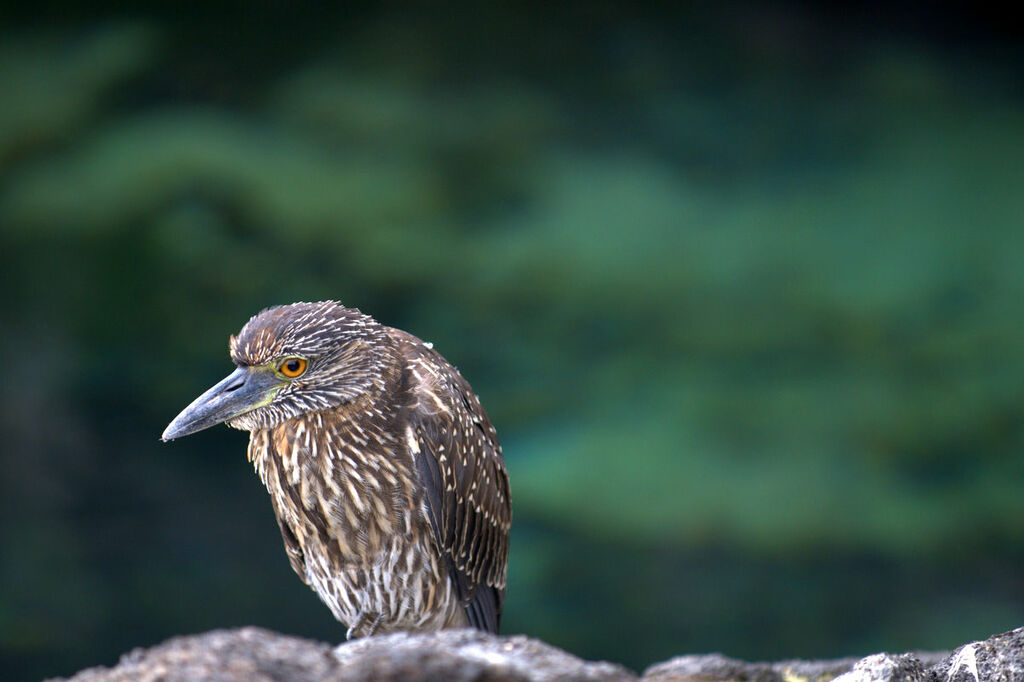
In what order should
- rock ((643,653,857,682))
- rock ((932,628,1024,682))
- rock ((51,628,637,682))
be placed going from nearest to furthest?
rock ((51,628,637,682)), rock ((932,628,1024,682)), rock ((643,653,857,682))

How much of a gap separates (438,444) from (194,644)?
1.23m

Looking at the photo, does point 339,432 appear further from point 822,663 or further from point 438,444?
point 822,663

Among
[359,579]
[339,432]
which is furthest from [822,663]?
[339,432]

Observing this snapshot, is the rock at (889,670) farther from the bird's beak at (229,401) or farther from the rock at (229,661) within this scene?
the bird's beak at (229,401)

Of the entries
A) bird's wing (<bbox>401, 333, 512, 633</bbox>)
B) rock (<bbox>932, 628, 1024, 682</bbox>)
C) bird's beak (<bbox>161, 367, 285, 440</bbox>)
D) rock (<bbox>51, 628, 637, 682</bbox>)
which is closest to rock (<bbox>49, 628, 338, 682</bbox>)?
rock (<bbox>51, 628, 637, 682</bbox>)

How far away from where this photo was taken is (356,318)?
9.34 feet

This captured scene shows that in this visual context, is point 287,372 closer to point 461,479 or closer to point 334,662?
point 461,479

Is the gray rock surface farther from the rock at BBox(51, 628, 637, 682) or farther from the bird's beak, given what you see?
the bird's beak

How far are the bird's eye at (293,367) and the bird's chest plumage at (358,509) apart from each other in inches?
4.9

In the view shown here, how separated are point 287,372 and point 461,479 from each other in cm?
59

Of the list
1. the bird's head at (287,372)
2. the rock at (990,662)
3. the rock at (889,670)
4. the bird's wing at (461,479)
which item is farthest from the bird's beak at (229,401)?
the rock at (990,662)

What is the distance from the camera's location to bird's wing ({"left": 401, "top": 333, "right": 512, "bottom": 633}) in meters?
2.80

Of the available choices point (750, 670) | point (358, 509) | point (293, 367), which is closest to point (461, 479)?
point (358, 509)

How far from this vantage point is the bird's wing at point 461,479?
2.80 metres
